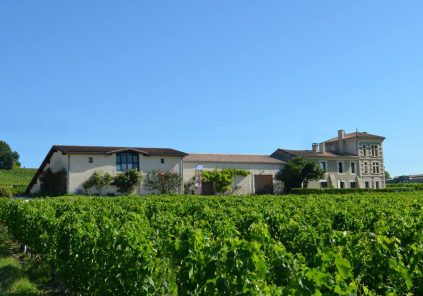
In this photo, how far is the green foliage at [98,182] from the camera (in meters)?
39.1

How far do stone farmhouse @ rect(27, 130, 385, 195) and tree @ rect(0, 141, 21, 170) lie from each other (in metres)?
44.3

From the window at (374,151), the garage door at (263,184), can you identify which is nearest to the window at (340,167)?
the window at (374,151)

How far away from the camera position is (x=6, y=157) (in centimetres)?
9088

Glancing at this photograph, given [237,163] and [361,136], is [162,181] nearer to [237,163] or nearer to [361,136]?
[237,163]

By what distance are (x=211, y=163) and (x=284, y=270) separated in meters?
43.1

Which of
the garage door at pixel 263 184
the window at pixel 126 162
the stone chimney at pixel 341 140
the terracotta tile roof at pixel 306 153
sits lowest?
the garage door at pixel 263 184

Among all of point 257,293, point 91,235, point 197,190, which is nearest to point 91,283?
point 91,235

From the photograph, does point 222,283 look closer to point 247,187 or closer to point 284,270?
point 284,270

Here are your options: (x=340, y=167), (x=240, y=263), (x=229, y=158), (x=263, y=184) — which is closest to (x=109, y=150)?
(x=229, y=158)

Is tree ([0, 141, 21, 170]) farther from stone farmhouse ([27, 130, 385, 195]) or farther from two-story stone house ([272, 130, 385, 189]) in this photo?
two-story stone house ([272, 130, 385, 189])

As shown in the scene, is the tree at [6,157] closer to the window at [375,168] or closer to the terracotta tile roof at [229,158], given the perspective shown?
the terracotta tile roof at [229,158]

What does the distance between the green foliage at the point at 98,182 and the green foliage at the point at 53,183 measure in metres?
2.11

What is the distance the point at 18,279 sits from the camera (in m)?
8.97

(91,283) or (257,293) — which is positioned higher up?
(257,293)
